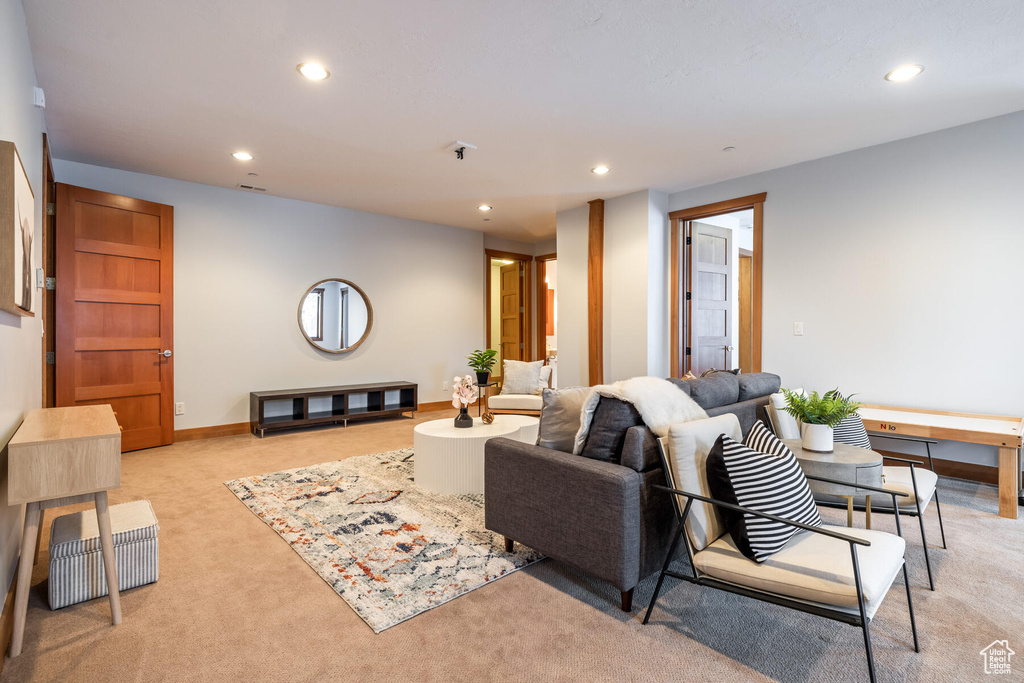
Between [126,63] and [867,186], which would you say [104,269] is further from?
[867,186]

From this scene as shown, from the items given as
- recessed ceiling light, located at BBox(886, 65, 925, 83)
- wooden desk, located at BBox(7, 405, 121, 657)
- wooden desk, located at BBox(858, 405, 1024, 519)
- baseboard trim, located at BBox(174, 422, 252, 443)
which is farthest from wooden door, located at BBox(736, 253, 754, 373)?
wooden desk, located at BBox(7, 405, 121, 657)

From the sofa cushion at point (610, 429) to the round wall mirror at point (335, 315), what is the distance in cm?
447

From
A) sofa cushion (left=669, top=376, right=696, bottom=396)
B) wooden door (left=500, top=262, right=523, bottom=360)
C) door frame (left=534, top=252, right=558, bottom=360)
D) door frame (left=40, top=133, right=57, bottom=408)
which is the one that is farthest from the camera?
wooden door (left=500, top=262, right=523, bottom=360)

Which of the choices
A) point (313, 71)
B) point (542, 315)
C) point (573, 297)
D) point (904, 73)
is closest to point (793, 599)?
point (904, 73)

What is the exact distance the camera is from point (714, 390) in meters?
2.67

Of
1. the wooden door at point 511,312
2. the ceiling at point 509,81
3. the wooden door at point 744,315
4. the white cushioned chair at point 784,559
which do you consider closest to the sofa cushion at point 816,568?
the white cushioned chair at point 784,559

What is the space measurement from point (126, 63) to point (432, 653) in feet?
10.7

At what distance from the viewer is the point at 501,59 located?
2611 millimetres

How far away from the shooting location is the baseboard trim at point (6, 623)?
5.29 ft

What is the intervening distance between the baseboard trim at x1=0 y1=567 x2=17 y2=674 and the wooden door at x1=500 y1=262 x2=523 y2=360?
6.36 meters

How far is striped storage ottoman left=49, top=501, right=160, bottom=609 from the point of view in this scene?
6.40 ft

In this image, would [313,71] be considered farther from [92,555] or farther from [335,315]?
[335,315]

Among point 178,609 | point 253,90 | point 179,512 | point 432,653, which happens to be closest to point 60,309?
point 179,512

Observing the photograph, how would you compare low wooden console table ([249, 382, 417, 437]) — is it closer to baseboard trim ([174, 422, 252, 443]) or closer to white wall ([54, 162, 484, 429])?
baseboard trim ([174, 422, 252, 443])
